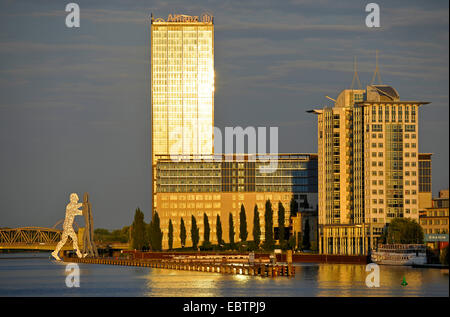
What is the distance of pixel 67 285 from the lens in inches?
7136

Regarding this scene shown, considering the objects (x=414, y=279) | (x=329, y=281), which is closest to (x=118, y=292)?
(x=329, y=281)
